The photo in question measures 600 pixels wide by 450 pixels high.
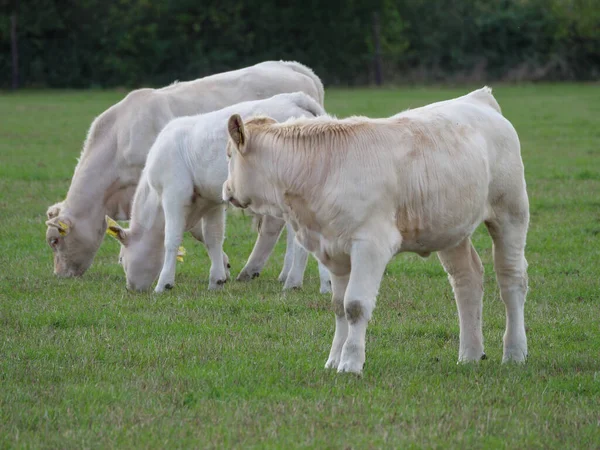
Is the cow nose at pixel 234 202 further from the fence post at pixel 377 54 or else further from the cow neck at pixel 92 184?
the fence post at pixel 377 54

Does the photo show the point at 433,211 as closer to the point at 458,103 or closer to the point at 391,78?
the point at 458,103

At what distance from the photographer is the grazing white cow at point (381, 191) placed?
5.94 meters

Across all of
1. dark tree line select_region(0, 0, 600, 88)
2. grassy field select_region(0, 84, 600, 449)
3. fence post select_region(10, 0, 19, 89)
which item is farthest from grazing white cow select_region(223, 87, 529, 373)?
fence post select_region(10, 0, 19, 89)

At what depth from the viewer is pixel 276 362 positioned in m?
6.53

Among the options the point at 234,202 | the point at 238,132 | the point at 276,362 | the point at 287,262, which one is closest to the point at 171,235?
the point at 287,262

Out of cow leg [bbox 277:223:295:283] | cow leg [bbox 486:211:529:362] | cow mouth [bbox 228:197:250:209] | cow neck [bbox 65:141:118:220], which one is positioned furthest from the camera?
cow neck [bbox 65:141:118:220]

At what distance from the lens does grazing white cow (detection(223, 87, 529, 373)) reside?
19.5ft

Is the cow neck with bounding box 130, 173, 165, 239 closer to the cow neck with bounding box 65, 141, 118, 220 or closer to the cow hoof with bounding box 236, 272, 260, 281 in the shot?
the cow hoof with bounding box 236, 272, 260, 281

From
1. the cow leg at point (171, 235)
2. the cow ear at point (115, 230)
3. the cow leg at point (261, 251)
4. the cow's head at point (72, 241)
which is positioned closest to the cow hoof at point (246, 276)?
the cow leg at point (261, 251)

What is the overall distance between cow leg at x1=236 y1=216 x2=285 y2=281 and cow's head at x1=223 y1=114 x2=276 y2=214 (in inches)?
151

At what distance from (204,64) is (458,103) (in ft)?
128

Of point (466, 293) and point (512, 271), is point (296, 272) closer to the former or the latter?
point (466, 293)

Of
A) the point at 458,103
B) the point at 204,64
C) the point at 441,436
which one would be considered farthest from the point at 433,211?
the point at 204,64

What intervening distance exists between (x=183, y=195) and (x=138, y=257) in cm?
82
